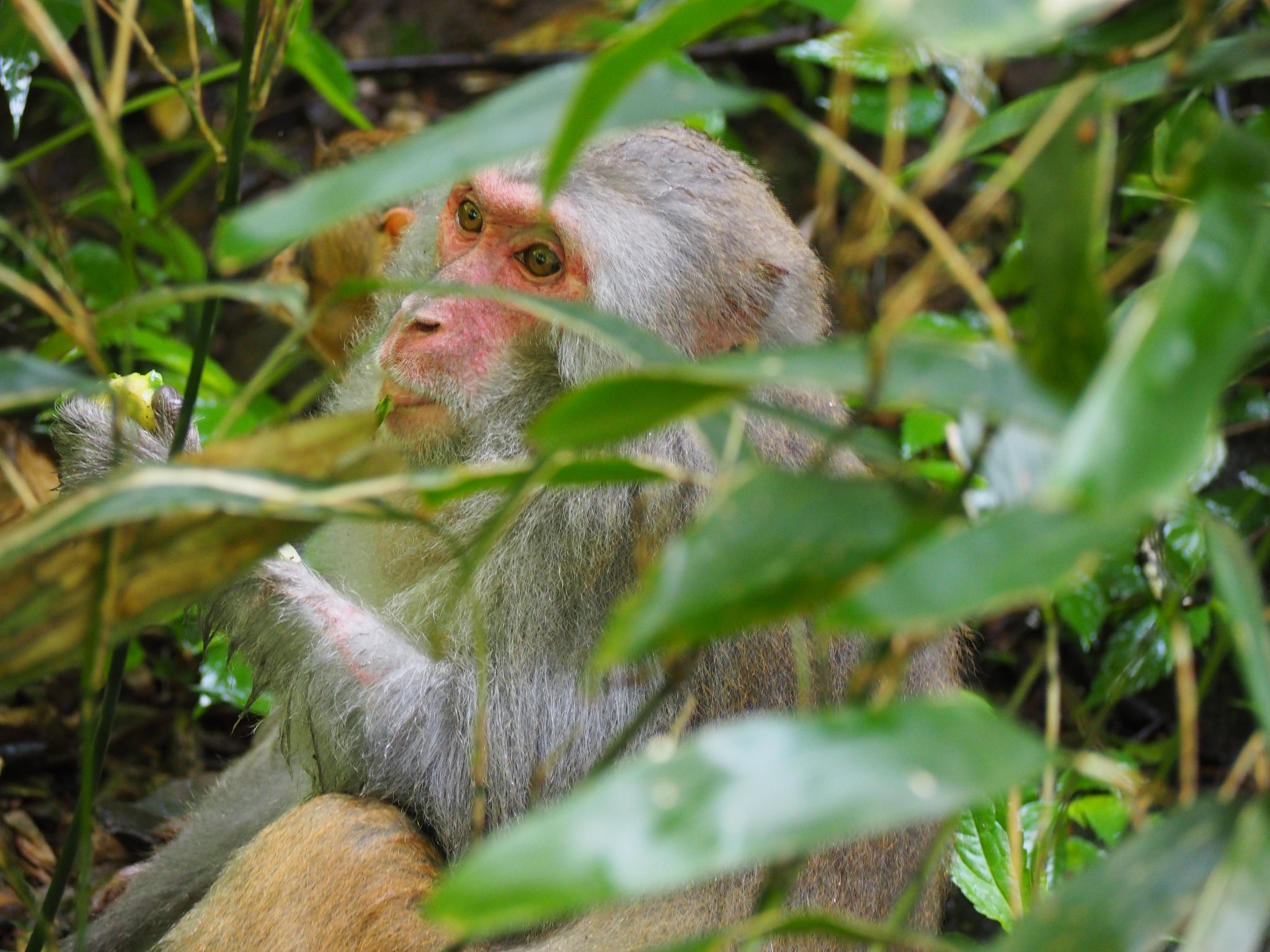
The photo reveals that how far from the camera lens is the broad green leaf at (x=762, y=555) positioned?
0.97m

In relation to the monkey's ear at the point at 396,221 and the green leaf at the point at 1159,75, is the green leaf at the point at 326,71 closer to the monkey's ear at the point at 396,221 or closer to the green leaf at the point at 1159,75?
the monkey's ear at the point at 396,221

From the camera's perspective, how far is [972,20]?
0.85m

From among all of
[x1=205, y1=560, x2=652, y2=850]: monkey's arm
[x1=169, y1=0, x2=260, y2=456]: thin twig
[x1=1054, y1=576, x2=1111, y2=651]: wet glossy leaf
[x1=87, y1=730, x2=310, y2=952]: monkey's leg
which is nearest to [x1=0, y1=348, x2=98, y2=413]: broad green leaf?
[x1=169, y1=0, x2=260, y2=456]: thin twig

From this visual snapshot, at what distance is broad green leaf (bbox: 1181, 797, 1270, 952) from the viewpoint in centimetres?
99

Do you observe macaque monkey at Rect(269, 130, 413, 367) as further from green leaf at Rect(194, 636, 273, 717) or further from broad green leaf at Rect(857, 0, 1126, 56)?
broad green leaf at Rect(857, 0, 1126, 56)

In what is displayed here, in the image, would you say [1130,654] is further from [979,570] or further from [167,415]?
[979,570]

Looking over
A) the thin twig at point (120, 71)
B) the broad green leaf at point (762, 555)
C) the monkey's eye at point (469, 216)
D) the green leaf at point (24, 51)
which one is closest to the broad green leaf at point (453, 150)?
the broad green leaf at point (762, 555)

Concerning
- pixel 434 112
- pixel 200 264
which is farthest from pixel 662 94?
pixel 434 112

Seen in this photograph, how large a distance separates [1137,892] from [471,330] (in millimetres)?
2121

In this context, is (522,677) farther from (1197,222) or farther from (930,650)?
(1197,222)

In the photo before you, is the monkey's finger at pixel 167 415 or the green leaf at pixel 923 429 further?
the green leaf at pixel 923 429

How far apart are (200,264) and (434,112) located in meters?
1.77

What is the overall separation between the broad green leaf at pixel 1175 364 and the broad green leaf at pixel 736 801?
0.80ft

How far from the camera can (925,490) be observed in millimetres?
1238
